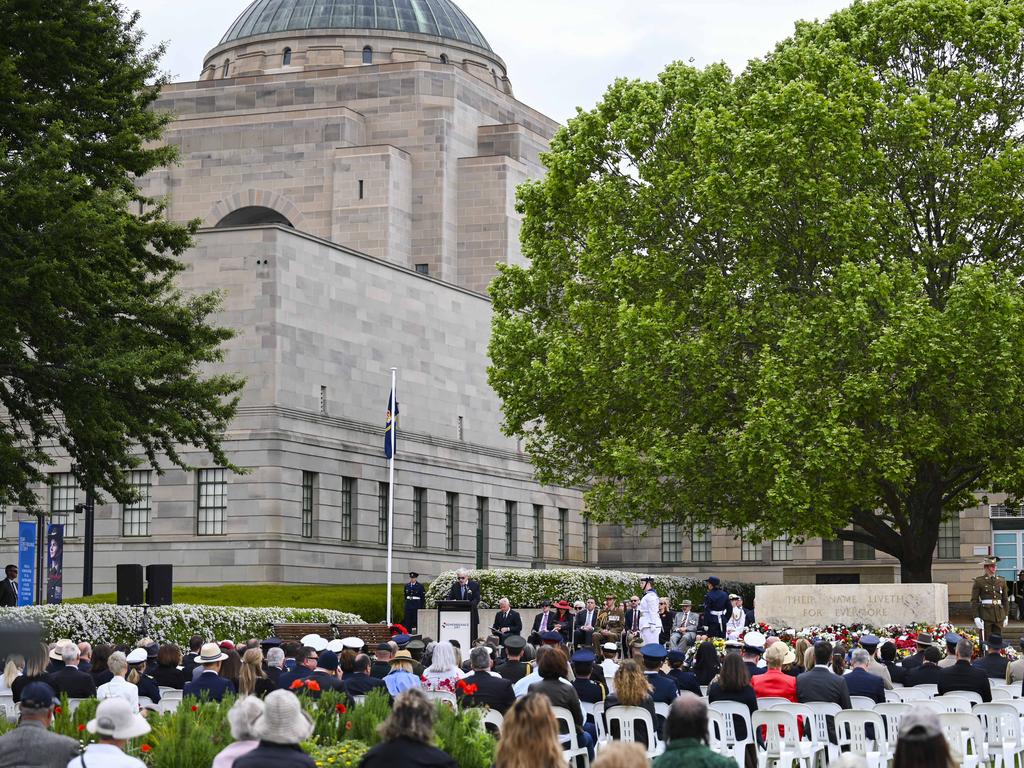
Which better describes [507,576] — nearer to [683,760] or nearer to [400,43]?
[683,760]

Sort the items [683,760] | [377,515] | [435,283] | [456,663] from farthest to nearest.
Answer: [435,283]
[377,515]
[456,663]
[683,760]

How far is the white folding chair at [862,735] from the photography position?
1616cm

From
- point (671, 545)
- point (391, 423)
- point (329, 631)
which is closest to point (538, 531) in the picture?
point (671, 545)

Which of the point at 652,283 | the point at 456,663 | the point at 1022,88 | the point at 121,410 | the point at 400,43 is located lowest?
the point at 456,663

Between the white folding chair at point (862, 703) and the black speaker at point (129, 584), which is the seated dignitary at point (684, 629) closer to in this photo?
the black speaker at point (129, 584)

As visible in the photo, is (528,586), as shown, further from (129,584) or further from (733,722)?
(733,722)

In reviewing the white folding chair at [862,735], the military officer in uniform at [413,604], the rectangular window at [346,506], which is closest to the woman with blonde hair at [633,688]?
the white folding chair at [862,735]

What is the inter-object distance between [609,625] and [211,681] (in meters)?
20.5

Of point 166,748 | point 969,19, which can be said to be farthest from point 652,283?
point 166,748

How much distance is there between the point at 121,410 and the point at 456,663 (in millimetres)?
13029

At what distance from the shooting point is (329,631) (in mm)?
37281

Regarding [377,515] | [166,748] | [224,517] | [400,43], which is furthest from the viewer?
[400,43]

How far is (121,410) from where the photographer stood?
3138cm

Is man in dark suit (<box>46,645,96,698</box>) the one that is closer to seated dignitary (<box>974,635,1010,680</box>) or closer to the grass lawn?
seated dignitary (<box>974,635,1010,680</box>)
